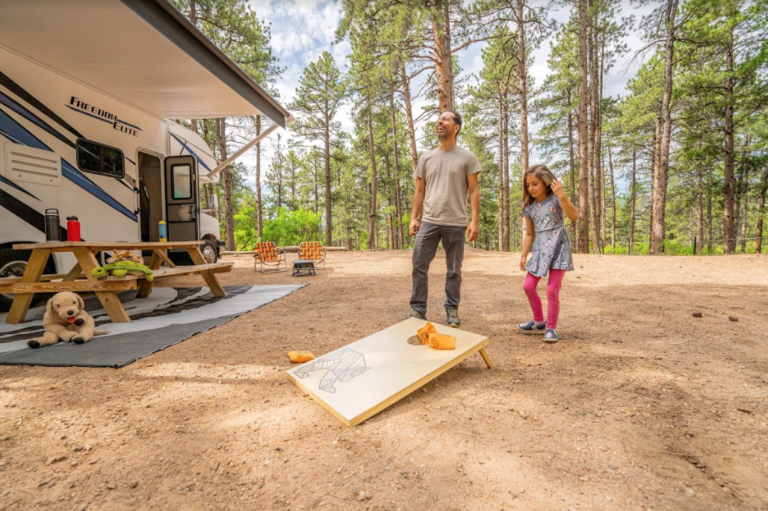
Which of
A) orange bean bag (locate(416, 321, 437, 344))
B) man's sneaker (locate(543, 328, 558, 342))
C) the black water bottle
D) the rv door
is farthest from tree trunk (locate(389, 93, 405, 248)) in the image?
orange bean bag (locate(416, 321, 437, 344))

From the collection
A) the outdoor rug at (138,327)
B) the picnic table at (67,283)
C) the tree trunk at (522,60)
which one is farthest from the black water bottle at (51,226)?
the tree trunk at (522,60)

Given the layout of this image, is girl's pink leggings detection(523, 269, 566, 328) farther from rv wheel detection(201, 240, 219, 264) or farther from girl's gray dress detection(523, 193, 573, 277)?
rv wheel detection(201, 240, 219, 264)

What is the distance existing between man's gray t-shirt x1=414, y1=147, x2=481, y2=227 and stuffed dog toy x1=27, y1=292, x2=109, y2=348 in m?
3.27

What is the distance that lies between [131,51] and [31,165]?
6.57ft

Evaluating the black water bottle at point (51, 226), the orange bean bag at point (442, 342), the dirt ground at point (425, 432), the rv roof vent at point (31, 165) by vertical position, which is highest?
the rv roof vent at point (31, 165)

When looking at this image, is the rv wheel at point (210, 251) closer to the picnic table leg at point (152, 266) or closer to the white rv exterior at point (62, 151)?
the white rv exterior at point (62, 151)

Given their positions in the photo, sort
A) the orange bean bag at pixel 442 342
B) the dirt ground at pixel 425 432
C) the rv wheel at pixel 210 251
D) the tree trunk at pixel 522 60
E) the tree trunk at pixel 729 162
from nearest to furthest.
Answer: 1. the dirt ground at pixel 425 432
2. the orange bean bag at pixel 442 342
3. the rv wheel at pixel 210 251
4. the tree trunk at pixel 522 60
5. the tree trunk at pixel 729 162

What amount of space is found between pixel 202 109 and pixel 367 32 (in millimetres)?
4477

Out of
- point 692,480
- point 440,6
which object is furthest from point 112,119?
point 692,480

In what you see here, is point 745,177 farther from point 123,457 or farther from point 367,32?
point 123,457

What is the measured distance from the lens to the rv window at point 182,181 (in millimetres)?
6957

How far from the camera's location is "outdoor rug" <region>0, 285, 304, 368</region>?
249 cm

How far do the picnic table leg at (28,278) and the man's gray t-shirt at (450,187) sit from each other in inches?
161

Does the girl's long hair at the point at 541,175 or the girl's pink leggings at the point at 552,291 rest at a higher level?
the girl's long hair at the point at 541,175
